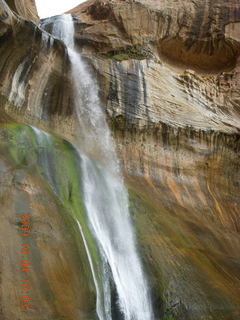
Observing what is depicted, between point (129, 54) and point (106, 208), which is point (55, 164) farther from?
point (129, 54)

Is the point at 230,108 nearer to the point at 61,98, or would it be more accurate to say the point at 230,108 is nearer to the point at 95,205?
the point at 61,98

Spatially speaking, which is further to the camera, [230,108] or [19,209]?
[230,108]

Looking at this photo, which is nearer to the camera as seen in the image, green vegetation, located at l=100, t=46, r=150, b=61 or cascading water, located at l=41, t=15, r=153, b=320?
cascading water, located at l=41, t=15, r=153, b=320

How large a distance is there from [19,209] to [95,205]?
2.12 meters

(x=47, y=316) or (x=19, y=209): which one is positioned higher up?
(x=19, y=209)

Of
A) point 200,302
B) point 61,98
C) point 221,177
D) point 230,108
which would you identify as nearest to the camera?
point 200,302

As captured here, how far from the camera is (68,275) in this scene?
22.3ft

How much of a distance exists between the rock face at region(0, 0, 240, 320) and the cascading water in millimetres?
288

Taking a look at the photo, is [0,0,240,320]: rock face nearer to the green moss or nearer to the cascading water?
the cascading water

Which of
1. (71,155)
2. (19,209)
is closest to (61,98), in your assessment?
(71,155)

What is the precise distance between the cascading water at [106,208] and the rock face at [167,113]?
288mm
